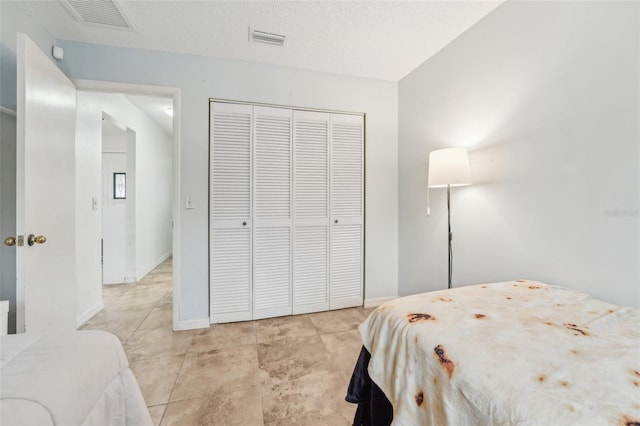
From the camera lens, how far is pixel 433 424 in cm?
78

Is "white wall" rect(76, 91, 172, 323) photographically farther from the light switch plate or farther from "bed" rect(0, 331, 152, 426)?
"bed" rect(0, 331, 152, 426)

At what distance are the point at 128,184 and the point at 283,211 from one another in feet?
8.83

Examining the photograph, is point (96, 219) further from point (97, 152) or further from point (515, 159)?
point (515, 159)

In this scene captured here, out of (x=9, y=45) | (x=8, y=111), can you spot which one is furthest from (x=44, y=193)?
(x=9, y=45)

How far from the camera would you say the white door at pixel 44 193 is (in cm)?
153

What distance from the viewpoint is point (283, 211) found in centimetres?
269

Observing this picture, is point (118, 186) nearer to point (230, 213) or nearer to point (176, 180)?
point (176, 180)

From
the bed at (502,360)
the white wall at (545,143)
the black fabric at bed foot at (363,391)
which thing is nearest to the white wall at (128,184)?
the black fabric at bed foot at (363,391)

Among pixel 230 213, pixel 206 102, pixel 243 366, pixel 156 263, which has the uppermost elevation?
pixel 206 102

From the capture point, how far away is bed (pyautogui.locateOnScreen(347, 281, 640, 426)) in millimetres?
611

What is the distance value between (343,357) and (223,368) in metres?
0.85

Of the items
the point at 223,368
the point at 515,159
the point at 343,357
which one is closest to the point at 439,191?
the point at 515,159

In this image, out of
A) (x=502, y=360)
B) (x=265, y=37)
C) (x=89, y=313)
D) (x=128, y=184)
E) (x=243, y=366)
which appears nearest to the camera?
(x=502, y=360)

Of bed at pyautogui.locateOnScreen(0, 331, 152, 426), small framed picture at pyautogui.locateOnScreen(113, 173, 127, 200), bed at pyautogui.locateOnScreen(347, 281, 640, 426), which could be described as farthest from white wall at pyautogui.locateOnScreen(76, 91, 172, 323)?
bed at pyautogui.locateOnScreen(347, 281, 640, 426)
